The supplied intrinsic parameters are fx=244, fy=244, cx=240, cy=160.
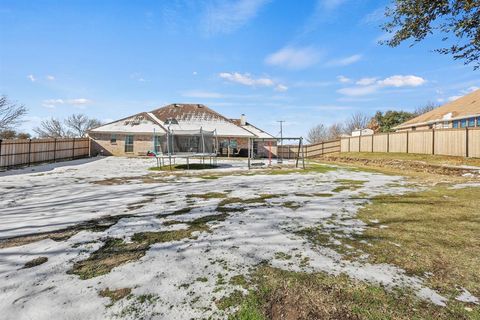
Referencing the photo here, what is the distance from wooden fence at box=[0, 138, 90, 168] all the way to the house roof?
29.7 ft

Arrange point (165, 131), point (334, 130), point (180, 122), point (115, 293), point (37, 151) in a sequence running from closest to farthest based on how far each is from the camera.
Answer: point (115, 293), point (37, 151), point (165, 131), point (180, 122), point (334, 130)

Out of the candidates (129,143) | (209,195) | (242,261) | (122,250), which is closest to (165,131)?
(129,143)

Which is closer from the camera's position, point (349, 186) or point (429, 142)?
point (349, 186)

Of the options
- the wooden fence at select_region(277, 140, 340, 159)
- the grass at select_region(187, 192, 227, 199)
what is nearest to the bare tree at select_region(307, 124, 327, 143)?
the wooden fence at select_region(277, 140, 340, 159)

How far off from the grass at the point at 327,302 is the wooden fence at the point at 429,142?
624 inches

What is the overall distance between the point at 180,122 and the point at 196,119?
203 cm

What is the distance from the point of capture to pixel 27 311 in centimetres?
198

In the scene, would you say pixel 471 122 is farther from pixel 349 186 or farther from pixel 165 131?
pixel 165 131

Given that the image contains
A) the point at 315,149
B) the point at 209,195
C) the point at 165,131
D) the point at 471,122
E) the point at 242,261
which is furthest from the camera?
the point at 315,149

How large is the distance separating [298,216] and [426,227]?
6.43 ft

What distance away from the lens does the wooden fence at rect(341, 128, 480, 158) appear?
13.4 metres

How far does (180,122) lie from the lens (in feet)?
94.1

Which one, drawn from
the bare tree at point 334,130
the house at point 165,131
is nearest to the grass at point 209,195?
the house at point 165,131

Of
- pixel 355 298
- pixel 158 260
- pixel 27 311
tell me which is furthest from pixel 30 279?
pixel 355 298
